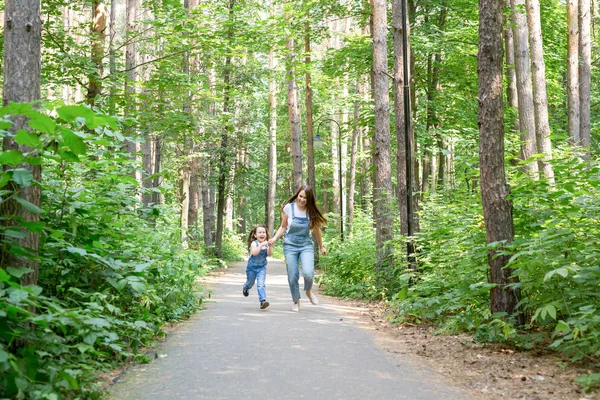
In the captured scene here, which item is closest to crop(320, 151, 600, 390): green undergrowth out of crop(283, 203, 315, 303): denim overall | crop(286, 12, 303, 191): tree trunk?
crop(283, 203, 315, 303): denim overall

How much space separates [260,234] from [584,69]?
53.2 ft

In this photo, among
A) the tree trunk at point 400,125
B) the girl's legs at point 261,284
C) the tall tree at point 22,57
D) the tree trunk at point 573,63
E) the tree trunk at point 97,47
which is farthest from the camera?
the tree trunk at point 573,63

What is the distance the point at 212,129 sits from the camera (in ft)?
81.5

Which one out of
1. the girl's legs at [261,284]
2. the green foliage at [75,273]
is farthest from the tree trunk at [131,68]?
the green foliage at [75,273]

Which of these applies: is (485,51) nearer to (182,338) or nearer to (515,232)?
A: (515,232)

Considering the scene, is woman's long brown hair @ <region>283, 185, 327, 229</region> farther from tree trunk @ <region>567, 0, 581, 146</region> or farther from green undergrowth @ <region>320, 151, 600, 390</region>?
tree trunk @ <region>567, 0, 581, 146</region>

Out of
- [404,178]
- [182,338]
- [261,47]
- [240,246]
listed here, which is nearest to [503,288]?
[182,338]

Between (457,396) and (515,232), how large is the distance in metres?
3.48

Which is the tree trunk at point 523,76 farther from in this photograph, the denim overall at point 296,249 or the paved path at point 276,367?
the paved path at point 276,367

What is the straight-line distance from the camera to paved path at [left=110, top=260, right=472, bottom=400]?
4754mm

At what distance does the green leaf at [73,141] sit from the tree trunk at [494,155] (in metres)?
4.83

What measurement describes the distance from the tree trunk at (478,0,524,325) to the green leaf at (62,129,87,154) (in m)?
4.83

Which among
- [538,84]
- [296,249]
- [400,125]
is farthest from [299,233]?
[538,84]

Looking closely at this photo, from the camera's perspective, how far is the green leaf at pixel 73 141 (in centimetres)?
392
